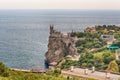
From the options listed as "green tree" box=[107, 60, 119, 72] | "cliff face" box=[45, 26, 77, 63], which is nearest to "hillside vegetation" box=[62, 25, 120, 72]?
"green tree" box=[107, 60, 119, 72]

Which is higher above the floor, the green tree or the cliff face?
the cliff face

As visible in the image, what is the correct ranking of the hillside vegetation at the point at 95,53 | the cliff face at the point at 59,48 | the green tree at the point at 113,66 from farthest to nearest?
the cliff face at the point at 59,48, the hillside vegetation at the point at 95,53, the green tree at the point at 113,66

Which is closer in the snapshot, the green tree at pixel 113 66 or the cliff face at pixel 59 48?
the green tree at pixel 113 66

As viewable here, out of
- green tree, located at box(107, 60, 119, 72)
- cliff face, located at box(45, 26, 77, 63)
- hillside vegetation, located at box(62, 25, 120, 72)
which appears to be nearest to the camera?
green tree, located at box(107, 60, 119, 72)

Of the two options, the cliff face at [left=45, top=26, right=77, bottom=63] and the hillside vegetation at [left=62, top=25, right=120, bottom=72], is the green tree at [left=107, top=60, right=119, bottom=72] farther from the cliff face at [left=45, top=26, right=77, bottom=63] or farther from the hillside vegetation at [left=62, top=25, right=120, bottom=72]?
the cliff face at [left=45, top=26, right=77, bottom=63]

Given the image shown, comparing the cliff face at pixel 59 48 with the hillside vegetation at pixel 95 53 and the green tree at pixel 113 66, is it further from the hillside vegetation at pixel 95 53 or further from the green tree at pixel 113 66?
the green tree at pixel 113 66

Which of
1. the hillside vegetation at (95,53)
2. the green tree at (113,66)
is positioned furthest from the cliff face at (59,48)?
the green tree at (113,66)

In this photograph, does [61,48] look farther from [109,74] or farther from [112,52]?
[109,74]

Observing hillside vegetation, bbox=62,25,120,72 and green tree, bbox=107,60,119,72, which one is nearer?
green tree, bbox=107,60,119,72

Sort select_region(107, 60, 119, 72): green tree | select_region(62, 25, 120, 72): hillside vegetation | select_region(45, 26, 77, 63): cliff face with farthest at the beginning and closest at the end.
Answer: select_region(45, 26, 77, 63): cliff face, select_region(62, 25, 120, 72): hillside vegetation, select_region(107, 60, 119, 72): green tree

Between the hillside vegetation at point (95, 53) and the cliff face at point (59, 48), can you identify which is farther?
the cliff face at point (59, 48)

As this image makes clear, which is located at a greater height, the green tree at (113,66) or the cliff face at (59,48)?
the cliff face at (59,48)

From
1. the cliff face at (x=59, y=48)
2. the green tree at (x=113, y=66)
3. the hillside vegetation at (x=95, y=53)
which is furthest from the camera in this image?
the cliff face at (x=59, y=48)

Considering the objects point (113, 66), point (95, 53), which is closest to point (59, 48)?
point (95, 53)
